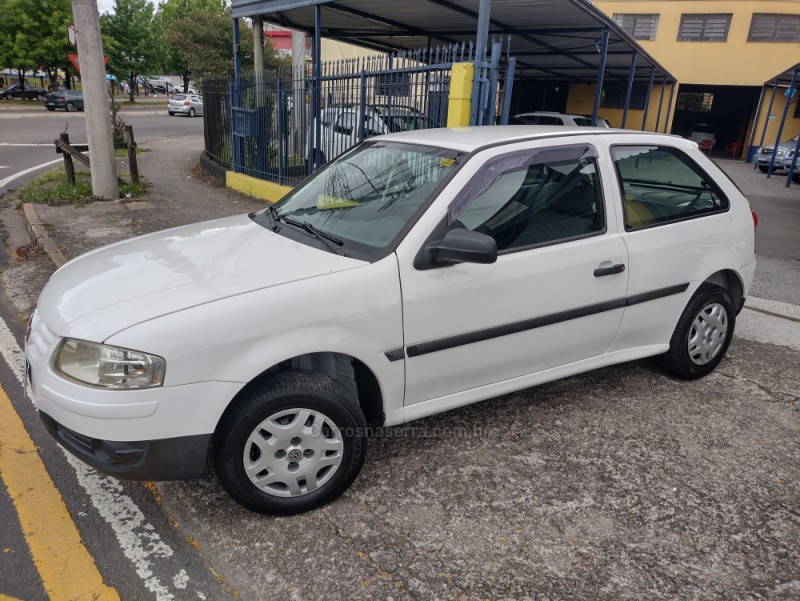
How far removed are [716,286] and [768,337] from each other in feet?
4.83

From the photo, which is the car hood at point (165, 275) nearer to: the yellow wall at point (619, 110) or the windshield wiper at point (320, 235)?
the windshield wiper at point (320, 235)

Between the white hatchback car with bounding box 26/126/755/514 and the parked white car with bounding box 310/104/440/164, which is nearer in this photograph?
the white hatchback car with bounding box 26/126/755/514

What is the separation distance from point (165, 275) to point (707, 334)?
344 cm

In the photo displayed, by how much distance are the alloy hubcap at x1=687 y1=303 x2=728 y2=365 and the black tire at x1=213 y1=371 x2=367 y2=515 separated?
97.3 inches

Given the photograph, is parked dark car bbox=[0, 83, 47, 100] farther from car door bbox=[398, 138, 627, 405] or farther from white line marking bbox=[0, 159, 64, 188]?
car door bbox=[398, 138, 627, 405]

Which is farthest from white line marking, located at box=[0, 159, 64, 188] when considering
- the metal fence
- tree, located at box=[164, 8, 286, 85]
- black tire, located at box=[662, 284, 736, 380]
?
tree, located at box=[164, 8, 286, 85]

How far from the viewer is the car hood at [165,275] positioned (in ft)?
8.14

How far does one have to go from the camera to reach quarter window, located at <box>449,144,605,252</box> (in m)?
3.12

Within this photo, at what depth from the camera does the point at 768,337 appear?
510 cm

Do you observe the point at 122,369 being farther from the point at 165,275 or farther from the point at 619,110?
the point at 619,110

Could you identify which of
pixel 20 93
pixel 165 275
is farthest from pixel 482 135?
pixel 20 93

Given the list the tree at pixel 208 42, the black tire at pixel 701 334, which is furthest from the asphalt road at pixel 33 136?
the black tire at pixel 701 334

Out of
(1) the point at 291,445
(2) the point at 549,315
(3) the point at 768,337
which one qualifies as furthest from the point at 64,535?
(3) the point at 768,337

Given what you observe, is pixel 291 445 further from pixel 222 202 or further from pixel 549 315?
pixel 222 202
